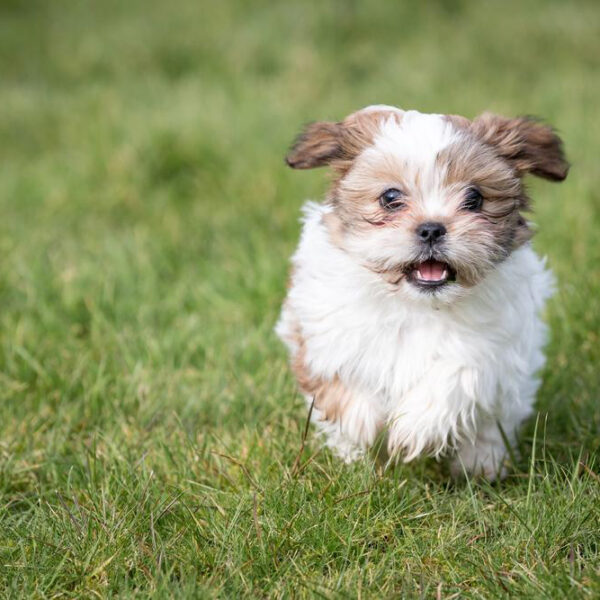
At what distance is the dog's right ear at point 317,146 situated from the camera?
10.1ft

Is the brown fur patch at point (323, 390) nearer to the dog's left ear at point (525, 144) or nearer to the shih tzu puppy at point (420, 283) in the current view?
the shih tzu puppy at point (420, 283)

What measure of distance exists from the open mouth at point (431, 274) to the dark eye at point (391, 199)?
19 cm

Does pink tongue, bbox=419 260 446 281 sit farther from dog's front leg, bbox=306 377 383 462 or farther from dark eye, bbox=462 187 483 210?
dog's front leg, bbox=306 377 383 462

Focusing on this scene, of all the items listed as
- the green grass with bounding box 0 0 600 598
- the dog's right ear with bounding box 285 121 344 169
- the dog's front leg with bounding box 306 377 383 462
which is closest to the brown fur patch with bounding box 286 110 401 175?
the dog's right ear with bounding box 285 121 344 169

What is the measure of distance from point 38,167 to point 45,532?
4.23 metres

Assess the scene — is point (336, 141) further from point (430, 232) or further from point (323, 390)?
point (323, 390)

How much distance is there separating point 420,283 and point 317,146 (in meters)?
0.62

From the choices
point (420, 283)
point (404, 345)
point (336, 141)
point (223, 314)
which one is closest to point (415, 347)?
point (404, 345)

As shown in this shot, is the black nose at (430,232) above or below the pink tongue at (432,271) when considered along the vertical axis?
above

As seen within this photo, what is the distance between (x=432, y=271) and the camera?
9.24ft

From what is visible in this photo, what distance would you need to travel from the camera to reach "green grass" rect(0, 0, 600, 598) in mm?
2713

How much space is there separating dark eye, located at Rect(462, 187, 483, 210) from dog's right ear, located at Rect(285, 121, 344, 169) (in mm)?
471

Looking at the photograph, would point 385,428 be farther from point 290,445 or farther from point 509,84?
point 509,84

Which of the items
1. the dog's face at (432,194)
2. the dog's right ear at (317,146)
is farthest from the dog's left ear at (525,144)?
the dog's right ear at (317,146)
